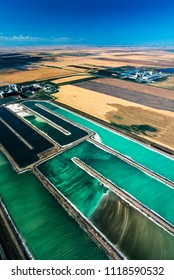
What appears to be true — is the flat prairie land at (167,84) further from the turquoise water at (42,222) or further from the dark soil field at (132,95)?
the turquoise water at (42,222)

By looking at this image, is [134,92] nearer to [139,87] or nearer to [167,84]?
[139,87]

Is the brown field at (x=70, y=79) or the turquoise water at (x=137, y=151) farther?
the brown field at (x=70, y=79)

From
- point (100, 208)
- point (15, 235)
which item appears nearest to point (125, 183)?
point (100, 208)

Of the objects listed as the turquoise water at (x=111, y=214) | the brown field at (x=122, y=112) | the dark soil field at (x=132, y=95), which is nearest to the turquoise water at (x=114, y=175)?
the turquoise water at (x=111, y=214)

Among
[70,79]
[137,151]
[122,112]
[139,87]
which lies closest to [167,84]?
[139,87]

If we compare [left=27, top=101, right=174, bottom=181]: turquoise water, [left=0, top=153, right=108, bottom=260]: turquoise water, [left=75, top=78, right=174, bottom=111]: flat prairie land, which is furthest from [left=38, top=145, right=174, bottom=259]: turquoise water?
[left=75, top=78, right=174, bottom=111]: flat prairie land
